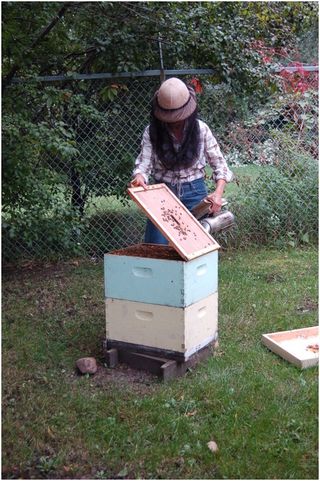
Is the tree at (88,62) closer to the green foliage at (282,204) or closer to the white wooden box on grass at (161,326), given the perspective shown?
the green foliage at (282,204)

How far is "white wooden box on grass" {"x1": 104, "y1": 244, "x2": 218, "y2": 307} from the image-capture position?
307cm

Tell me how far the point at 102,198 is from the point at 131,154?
1.62 ft

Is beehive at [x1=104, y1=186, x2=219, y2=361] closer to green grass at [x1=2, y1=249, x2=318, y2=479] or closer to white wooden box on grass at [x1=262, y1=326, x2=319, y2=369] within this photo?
green grass at [x1=2, y1=249, x2=318, y2=479]

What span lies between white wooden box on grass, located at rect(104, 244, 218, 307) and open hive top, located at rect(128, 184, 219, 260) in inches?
2.2

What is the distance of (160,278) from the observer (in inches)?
123

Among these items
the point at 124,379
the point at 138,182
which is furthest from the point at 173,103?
the point at 124,379

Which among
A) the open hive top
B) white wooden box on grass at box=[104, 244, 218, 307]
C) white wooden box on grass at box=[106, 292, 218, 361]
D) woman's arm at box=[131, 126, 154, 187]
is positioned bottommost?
white wooden box on grass at box=[106, 292, 218, 361]

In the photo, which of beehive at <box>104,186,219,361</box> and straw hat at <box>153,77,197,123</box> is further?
straw hat at <box>153,77,197,123</box>

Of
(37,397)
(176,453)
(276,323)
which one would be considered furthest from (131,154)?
(176,453)

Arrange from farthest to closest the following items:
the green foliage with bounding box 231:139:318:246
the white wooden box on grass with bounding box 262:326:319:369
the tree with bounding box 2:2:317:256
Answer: the green foliage with bounding box 231:139:318:246
the tree with bounding box 2:2:317:256
the white wooden box on grass with bounding box 262:326:319:369

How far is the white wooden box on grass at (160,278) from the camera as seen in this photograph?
3070 mm

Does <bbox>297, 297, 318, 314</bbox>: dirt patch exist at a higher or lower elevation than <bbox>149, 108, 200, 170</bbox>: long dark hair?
lower

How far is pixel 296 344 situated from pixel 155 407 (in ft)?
3.47

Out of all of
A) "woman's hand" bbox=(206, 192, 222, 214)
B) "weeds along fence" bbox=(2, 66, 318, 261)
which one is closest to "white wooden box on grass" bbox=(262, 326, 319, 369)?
"woman's hand" bbox=(206, 192, 222, 214)
